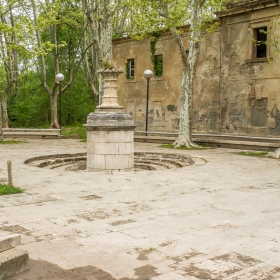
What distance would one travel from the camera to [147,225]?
5988 mm

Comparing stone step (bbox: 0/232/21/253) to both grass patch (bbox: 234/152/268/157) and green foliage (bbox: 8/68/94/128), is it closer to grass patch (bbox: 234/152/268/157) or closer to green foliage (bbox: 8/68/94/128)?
grass patch (bbox: 234/152/268/157)

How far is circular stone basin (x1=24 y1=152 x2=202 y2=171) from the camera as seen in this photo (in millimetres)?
13484

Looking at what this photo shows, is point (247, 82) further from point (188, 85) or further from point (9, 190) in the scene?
point (9, 190)

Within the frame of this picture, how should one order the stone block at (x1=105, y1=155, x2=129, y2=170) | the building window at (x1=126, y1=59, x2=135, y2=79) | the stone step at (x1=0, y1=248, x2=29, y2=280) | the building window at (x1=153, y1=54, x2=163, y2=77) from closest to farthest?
the stone step at (x1=0, y1=248, x2=29, y2=280)
the stone block at (x1=105, y1=155, x2=129, y2=170)
the building window at (x1=153, y1=54, x2=163, y2=77)
the building window at (x1=126, y1=59, x2=135, y2=79)

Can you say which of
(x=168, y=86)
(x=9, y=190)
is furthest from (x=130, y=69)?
(x=9, y=190)

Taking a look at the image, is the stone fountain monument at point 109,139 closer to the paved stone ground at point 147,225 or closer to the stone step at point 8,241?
the paved stone ground at point 147,225

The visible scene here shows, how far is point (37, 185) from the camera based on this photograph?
909 centimetres

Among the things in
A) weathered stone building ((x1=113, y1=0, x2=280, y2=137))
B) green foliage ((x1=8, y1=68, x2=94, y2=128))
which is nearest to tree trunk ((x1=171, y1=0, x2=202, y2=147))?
weathered stone building ((x1=113, y1=0, x2=280, y2=137))

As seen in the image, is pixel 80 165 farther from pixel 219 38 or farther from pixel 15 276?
pixel 219 38

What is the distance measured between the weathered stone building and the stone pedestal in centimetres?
951

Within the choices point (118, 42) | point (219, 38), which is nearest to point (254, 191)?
point (219, 38)

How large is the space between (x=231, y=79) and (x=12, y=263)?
63.5ft

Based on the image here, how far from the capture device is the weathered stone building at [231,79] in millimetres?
20562

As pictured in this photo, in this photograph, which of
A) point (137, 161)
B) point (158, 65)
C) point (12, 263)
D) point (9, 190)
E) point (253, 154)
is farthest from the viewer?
point (158, 65)
